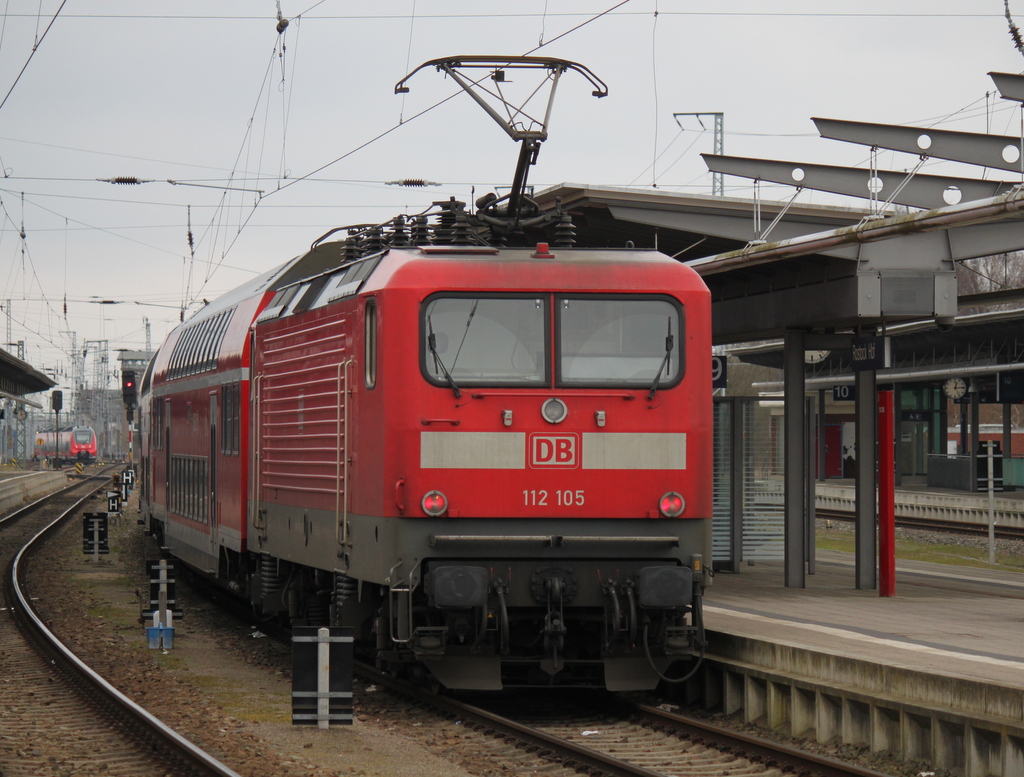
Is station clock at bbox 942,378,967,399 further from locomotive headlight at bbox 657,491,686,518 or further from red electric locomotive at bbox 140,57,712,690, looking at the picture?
locomotive headlight at bbox 657,491,686,518

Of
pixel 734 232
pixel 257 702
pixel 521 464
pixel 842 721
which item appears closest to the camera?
pixel 842 721

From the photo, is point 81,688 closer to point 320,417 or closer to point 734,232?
point 320,417

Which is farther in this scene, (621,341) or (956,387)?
(956,387)

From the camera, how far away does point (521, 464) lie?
934cm

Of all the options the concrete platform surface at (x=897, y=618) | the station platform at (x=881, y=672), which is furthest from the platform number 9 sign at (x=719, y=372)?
the station platform at (x=881, y=672)

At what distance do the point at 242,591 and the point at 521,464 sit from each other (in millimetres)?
6879

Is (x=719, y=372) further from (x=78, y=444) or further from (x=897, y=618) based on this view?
(x=78, y=444)

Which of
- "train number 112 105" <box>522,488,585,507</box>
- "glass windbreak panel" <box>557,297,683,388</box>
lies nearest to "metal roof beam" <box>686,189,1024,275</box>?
"glass windbreak panel" <box>557,297,683,388</box>

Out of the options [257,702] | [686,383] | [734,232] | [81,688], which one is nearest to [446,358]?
[686,383]

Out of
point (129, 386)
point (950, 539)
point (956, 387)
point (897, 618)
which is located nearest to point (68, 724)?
point (897, 618)

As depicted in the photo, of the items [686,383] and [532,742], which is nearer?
[532,742]

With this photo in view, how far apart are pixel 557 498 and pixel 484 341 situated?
48.3 inches

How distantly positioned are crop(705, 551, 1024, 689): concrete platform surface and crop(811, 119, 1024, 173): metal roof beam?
13.9 feet

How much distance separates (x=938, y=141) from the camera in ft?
44.0
